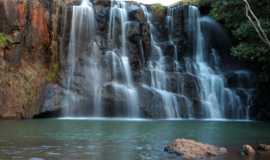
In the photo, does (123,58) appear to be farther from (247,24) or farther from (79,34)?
(247,24)

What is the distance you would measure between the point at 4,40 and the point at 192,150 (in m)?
18.7

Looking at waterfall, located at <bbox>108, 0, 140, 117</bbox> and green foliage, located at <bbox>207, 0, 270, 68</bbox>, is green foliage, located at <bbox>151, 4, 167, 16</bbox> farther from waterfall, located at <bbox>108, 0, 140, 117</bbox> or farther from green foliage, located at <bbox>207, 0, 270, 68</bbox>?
green foliage, located at <bbox>207, 0, 270, 68</bbox>

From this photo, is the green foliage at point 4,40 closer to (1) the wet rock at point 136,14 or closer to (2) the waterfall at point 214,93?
(1) the wet rock at point 136,14

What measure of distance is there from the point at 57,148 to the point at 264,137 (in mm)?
8438

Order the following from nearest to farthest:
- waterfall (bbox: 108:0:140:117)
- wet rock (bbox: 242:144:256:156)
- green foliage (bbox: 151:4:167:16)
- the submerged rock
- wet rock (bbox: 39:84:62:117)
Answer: the submerged rock → wet rock (bbox: 242:144:256:156) → wet rock (bbox: 39:84:62:117) → waterfall (bbox: 108:0:140:117) → green foliage (bbox: 151:4:167:16)

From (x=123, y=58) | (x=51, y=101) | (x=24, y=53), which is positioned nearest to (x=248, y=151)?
(x=51, y=101)

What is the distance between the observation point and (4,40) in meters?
29.2

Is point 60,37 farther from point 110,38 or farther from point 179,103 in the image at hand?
point 179,103

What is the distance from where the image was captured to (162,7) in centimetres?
3656

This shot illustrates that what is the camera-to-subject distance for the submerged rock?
1324 centimetres

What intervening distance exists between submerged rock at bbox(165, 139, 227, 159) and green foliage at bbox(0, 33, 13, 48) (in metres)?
17.7

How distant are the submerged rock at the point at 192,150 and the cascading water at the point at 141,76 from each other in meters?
16.4

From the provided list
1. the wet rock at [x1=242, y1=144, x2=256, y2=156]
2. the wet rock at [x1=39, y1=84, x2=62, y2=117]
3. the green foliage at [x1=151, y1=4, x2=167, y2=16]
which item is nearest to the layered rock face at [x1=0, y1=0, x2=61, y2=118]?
the wet rock at [x1=39, y1=84, x2=62, y2=117]

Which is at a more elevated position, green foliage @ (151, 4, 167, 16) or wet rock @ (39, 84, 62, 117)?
green foliage @ (151, 4, 167, 16)
